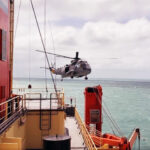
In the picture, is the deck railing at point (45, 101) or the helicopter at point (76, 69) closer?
the deck railing at point (45, 101)

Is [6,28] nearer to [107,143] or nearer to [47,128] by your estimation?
[47,128]

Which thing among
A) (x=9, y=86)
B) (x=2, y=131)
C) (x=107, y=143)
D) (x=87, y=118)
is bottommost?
(x=107, y=143)

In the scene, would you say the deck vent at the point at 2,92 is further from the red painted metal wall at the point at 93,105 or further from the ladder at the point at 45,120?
the red painted metal wall at the point at 93,105

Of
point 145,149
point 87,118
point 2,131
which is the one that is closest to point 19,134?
point 2,131

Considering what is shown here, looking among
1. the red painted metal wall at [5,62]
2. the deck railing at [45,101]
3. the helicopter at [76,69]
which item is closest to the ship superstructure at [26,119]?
the red painted metal wall at [5,62]

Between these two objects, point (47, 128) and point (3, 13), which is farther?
point (47, 128)

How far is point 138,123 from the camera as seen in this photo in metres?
49.9

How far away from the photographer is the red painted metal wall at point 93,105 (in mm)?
21469

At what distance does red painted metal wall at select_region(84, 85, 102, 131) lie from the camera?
21.5m

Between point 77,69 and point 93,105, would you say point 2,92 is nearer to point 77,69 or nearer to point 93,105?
point 93,105

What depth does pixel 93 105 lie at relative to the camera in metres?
21.5

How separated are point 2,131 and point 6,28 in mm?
6237

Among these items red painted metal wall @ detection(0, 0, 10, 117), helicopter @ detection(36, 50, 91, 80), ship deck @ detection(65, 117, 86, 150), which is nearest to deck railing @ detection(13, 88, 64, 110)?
red painted metal wall @ detection(0, 0, 10, 117)

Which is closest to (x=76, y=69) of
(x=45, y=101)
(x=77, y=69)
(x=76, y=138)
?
(x=77, y=69)
